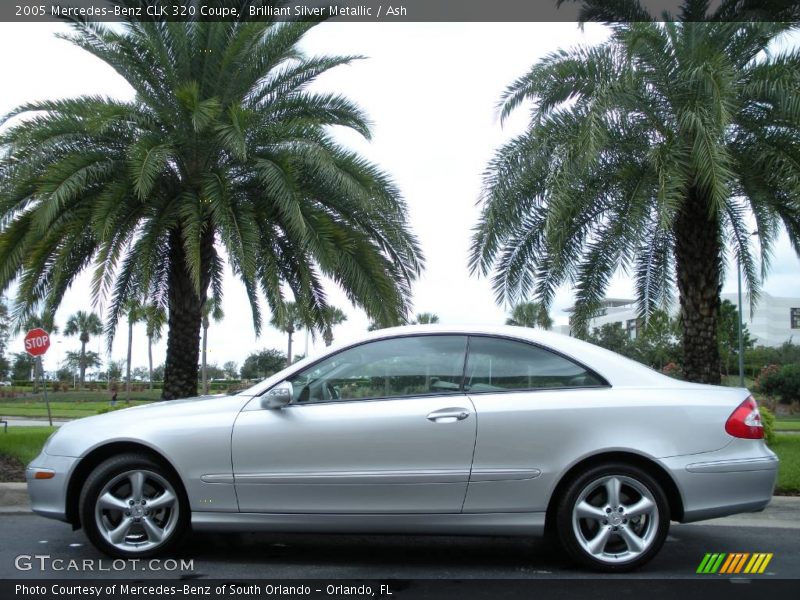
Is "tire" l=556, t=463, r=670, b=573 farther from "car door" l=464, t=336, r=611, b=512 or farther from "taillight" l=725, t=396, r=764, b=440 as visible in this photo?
"taillight" l=725, t=396, r=764, b=440

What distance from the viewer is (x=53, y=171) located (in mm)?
10680

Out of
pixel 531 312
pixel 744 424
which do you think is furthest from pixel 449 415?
pixel 531 312

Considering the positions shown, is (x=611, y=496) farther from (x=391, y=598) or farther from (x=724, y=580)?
(x=391, y=598)

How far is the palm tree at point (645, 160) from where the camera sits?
10.7 m

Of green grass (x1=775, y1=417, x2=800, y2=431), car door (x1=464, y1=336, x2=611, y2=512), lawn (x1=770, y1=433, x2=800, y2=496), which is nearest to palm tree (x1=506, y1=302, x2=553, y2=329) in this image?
lawn (x1=770, y1=433, x2=800, y2=496)

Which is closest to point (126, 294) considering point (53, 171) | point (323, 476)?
point (53, 171)

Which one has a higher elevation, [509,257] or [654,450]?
[509,257]

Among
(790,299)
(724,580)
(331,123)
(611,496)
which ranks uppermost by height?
(790,299)

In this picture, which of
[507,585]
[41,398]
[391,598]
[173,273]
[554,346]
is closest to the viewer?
[391,598]

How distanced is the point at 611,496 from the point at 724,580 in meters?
0.84

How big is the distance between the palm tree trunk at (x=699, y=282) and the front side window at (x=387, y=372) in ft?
25.2

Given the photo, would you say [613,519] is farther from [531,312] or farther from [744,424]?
[531,312]

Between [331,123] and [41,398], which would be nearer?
[331,123]

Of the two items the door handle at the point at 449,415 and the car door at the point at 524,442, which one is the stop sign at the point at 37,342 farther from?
the car door at the point at 524,442
